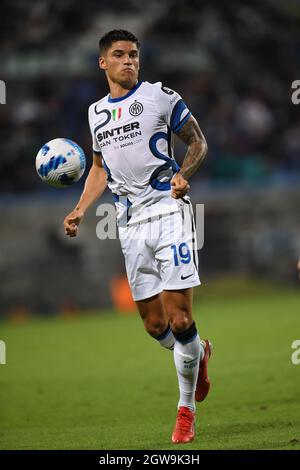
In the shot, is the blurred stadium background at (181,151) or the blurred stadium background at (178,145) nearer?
the blurred stadium background at (181,151)

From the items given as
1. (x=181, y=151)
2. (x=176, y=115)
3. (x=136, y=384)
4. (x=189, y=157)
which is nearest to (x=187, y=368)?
(x=189, y=157)

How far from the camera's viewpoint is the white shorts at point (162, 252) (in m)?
6.97

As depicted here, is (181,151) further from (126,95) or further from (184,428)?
(184,428)

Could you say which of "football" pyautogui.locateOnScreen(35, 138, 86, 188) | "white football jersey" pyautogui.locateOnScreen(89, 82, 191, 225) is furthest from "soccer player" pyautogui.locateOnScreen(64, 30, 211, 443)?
"football" pyautogui.locateOnScreen(35, 138, 86, 188)

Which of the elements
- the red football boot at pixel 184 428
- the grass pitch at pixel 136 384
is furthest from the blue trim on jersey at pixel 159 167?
the grass pitch at pixel 136 384

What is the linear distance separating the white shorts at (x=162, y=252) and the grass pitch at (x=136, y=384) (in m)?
1.10

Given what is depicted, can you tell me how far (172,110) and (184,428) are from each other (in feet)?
7.34

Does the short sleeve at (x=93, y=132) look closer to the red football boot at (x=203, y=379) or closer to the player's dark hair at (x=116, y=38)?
the player's dark hair at (x=116, y=38)

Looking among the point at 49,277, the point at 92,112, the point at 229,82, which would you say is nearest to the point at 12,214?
the point at 49,277

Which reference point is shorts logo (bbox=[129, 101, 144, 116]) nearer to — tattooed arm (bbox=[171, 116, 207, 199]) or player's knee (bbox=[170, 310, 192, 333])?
tattooed arm (bbox=[171, 116, 207, 199])

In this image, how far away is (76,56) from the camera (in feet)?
72.4

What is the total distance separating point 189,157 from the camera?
689 cm

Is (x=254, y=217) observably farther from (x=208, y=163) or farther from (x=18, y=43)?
(x=18, y=43)
